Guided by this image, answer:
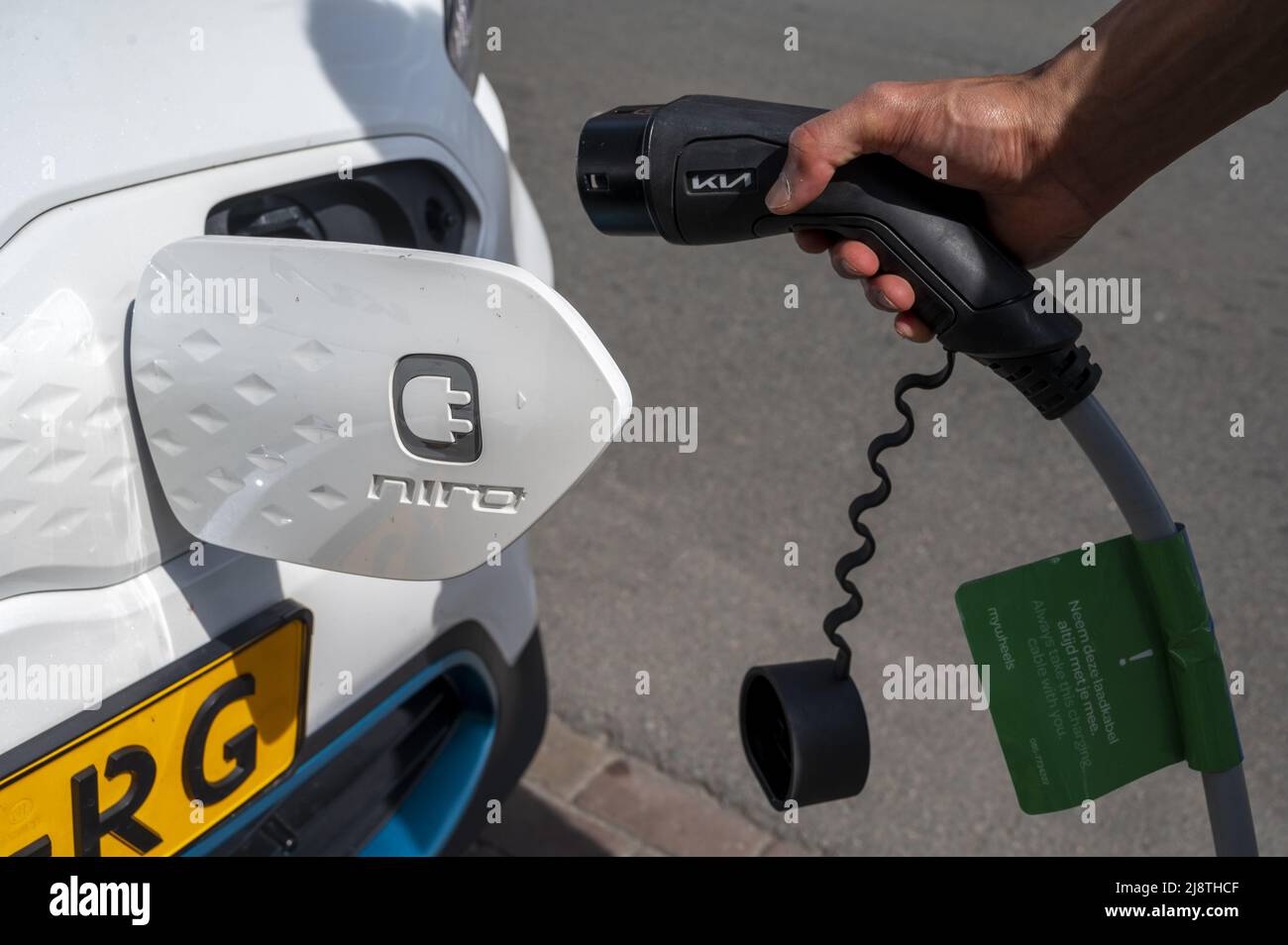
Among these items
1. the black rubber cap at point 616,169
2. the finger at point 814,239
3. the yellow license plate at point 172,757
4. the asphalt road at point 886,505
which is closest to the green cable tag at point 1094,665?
the finger at point 814,239

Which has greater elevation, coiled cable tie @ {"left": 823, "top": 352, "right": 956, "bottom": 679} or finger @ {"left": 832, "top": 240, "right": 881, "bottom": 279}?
finger @ {"left": 832, "top": 240, "right": 881, "bottom": 279}

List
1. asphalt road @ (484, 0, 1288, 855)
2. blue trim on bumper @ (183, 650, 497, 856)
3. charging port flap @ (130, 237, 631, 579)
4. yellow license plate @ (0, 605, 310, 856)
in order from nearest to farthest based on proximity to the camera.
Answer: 1. charging port flap @ (130, 237, 631, 579)
2. yellow license plate @ (0, 605, 310, 856)
3. blue trim on bumper @ (183, 650, 497, 856)
4. asphalt road @ (484, 0, 1288, 855)

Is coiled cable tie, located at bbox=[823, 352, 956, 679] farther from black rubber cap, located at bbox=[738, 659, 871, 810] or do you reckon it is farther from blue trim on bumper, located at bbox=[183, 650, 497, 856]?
blue trim on bumper, located at bbox=[183, 650, 497, 856]

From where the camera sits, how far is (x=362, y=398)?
1.17 meters

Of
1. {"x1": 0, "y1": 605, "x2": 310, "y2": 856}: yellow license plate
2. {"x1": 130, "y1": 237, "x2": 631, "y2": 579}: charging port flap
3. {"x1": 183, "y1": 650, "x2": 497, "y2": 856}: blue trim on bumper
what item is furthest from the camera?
{"x1": 183, "y1": 650, "x2": 497, "y2": 856}: blue trim on bumper

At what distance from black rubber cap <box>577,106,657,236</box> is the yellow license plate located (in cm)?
58

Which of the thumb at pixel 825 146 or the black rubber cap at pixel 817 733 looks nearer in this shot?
the thumb at pixel 825 146

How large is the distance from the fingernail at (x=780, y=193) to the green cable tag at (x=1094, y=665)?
40 centimetres

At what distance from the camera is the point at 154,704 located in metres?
1.31

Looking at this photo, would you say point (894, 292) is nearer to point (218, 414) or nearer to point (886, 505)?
point (218, 414)

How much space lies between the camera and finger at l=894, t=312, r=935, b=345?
48.4 inches

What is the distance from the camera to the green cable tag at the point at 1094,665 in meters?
→ 1.24

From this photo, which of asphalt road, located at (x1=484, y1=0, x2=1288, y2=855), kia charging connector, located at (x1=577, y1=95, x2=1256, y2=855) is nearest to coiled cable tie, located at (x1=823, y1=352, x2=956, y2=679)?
kia charging connector, located at (x1=577, y1=95, x2=1256, y2=855)

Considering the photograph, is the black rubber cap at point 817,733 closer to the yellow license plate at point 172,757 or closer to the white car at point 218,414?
the white car at point 218,414
